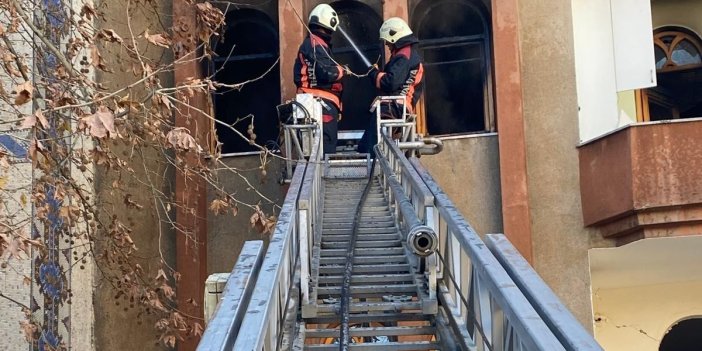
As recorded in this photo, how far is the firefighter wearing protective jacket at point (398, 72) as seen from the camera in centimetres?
968

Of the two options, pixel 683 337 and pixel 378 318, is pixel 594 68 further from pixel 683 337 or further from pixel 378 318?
pixel 378 318

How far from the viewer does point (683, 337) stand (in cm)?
1249

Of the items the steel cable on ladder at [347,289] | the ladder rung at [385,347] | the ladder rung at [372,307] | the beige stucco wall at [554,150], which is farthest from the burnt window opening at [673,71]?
the ladder rung at [385,347]

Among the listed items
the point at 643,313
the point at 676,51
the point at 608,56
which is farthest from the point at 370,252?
the point at 676,51

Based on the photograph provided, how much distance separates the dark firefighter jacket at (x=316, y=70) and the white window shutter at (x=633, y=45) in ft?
10.6

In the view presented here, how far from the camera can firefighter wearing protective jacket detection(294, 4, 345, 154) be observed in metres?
9.48

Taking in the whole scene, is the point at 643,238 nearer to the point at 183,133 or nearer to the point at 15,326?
the point at 183,133

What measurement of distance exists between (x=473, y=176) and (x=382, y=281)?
13.9ft

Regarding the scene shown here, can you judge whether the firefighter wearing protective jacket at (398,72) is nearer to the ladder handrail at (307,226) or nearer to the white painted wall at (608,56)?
the white painted wall at (608,56)

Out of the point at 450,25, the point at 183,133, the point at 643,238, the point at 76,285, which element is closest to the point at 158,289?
the point at 76,285

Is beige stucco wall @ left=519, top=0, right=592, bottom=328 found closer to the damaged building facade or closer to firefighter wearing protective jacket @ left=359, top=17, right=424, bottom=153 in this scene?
the damaged building facade

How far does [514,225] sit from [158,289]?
3877 mm

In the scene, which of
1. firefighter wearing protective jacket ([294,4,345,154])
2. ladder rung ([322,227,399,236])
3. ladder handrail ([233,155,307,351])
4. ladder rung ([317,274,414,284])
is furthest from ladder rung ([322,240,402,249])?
firefighter wearing protective jacket ([294,4,345,154])

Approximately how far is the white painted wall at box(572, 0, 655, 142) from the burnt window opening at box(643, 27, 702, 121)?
62.6 inches
